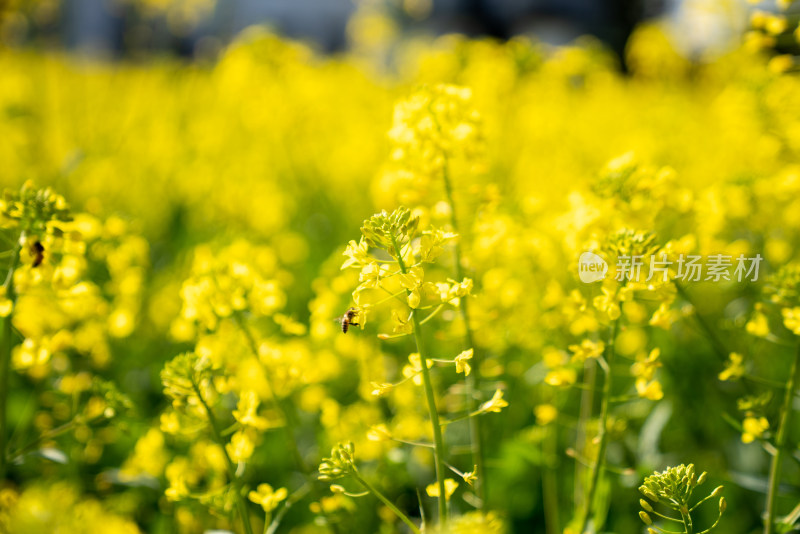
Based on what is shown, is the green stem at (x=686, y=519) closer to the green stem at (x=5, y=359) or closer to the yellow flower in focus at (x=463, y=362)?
the yellow flower in focus at (x=463, y=362)

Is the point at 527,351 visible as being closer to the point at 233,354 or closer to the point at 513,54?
the point at 233,354

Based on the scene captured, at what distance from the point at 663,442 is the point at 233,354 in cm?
167

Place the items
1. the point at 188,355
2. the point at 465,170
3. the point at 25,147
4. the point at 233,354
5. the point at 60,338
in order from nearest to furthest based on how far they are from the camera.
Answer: the point at 188,355
the point at 60,338
the point at 233,354
the point at 465,170
the point at 25,147

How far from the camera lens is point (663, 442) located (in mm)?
2418

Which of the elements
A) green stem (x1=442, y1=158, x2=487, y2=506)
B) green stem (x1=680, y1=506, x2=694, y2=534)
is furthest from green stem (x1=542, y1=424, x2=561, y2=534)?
green stem (x1=680, y1=506, x2=694, y2=534)

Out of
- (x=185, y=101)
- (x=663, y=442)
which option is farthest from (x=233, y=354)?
(x=185, y=101)

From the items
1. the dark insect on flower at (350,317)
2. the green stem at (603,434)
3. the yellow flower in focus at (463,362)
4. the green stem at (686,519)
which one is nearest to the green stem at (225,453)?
the dark insect on flower at (350,317)

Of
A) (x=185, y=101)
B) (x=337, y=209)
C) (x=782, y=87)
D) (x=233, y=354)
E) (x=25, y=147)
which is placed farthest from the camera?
(x=185, y=101)

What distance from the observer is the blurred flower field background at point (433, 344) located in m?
1.38

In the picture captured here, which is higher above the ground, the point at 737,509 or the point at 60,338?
the point at 60,338

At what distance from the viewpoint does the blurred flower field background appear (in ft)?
4.51
